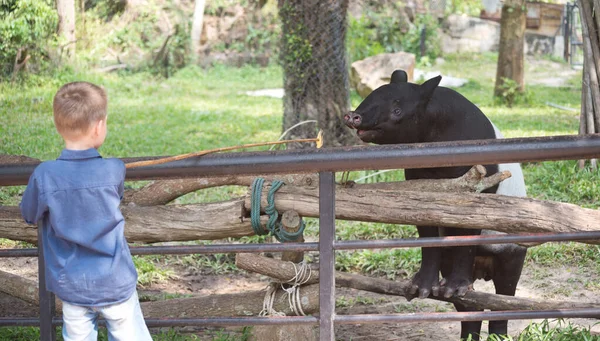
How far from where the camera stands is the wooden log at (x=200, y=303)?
4044 mm

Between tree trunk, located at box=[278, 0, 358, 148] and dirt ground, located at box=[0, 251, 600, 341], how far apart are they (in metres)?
3.64

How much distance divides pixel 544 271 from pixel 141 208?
3.74 m

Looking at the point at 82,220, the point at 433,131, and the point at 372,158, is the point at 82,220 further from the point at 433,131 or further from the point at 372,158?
the point at 433,131

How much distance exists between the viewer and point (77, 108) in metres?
2.51

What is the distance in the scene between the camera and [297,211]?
3459mm

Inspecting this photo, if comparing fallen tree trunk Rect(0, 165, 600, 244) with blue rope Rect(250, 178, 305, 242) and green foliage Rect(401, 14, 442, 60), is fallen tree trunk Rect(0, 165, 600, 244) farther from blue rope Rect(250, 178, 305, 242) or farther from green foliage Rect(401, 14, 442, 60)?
green foliage Rect(401, 14, 442, 60)

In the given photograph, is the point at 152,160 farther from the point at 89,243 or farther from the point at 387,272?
the point at 387,272

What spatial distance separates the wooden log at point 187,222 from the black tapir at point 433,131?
79cm

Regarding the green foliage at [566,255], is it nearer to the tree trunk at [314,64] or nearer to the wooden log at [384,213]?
the wooden log at [384,213]

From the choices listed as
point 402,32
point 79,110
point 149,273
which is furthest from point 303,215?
point 402,32

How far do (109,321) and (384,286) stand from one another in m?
2.11

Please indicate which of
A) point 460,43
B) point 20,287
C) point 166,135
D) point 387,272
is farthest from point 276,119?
point 460,43

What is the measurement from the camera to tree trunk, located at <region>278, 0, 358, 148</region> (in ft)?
31.0

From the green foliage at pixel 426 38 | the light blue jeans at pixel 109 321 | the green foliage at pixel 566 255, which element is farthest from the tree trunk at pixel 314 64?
the green foliage at pixel 426 38
